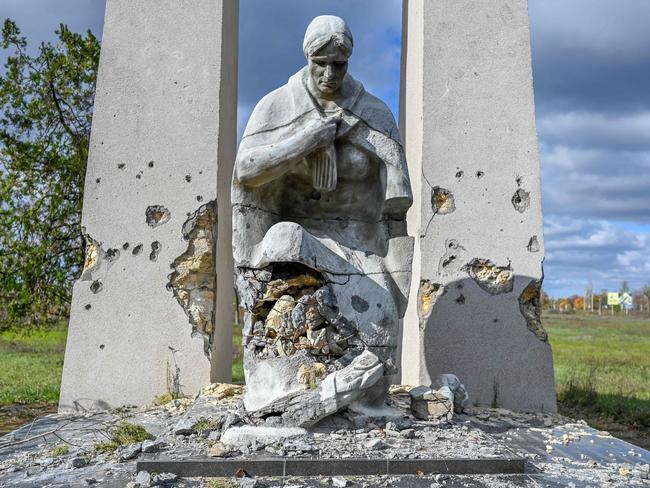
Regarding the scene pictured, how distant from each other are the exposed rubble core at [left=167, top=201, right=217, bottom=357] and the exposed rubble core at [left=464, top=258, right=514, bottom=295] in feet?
6.36

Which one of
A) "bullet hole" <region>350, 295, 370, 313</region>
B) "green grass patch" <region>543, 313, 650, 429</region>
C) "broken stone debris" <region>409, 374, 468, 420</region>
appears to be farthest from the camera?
"green grass patch" <region>543, 313, 650, 429</region>

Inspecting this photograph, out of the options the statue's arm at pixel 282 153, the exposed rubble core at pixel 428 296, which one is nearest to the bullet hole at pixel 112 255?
the statue's arm at pixel 282 153

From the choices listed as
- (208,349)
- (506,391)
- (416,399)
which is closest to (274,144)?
(416,399)

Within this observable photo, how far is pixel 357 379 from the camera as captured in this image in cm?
298

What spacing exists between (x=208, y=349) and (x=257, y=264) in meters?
1.66

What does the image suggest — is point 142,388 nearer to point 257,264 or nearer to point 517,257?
point 257,264

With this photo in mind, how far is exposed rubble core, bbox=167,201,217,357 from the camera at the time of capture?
4.63 metres

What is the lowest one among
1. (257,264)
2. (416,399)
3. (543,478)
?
(543,478)

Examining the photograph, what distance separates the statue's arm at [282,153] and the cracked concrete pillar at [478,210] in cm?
171

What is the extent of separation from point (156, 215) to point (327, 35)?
2.13m

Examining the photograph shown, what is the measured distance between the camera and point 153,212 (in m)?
4.68

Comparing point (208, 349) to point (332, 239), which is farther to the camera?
point (208, 349)

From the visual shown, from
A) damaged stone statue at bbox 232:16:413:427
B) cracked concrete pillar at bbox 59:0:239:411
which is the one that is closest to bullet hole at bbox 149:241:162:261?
cracked concrete pillar at bbox 59:0:239:411

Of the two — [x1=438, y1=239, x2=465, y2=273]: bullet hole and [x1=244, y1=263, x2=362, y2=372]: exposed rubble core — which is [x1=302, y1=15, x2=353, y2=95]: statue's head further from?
[x1=438, y1=239, x2=465, y2=273]: bullet hole
